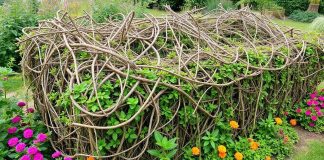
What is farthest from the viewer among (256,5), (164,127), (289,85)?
(256,5)

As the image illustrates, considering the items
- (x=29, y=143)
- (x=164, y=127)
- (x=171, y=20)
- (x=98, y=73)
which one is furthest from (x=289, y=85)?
(x=29, y=143)

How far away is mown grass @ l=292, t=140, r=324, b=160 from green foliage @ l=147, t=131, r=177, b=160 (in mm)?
1496

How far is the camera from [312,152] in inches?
119

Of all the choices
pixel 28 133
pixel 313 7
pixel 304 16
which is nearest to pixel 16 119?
pixel 28 133

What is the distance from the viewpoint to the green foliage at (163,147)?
198 centimetres

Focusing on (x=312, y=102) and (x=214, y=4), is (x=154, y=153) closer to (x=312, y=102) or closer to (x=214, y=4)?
(x=312, y=102)

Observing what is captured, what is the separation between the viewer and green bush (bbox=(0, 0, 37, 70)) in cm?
489

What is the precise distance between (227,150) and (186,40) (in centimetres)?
112

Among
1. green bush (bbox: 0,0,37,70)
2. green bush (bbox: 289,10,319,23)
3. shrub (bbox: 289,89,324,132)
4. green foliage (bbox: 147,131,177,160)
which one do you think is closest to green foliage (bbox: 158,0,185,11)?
green bush (bbox: 289,10,319,23)

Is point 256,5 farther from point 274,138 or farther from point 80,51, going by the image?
point 80,51

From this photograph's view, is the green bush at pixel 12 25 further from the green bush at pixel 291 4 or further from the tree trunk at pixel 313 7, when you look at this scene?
the tree trunk at pixel 313 7

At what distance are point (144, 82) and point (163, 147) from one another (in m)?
0.45

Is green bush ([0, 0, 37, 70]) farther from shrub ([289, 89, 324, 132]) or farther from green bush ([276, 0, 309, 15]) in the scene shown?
green bush ([276, 0, 309, 15])

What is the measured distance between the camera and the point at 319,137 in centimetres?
334
